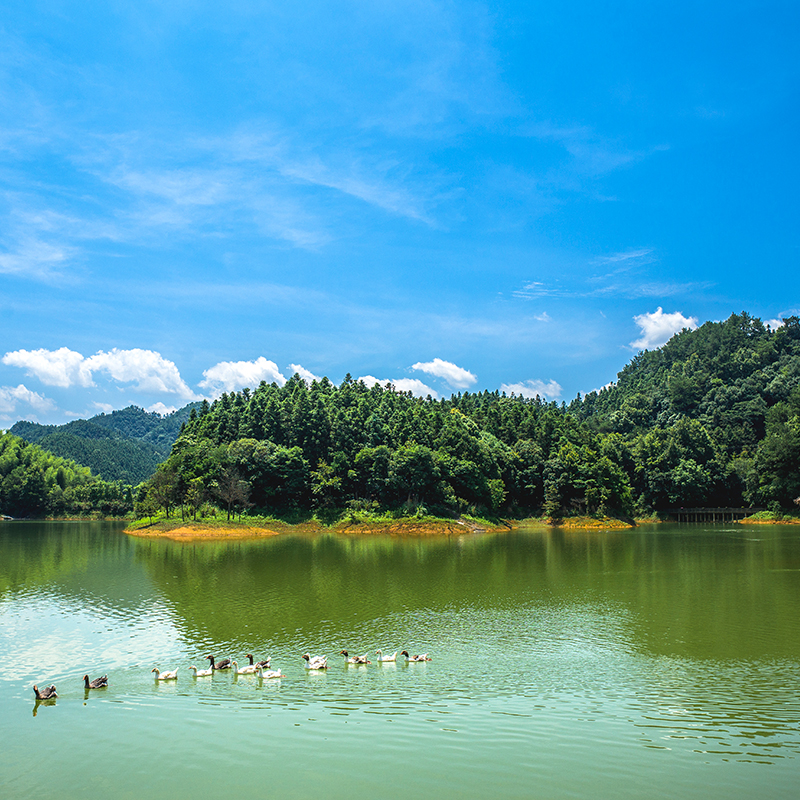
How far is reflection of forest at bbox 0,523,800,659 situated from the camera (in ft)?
74.9

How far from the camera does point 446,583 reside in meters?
33.7

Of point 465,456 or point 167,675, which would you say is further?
point 465,456

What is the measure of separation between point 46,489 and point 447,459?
84354mm

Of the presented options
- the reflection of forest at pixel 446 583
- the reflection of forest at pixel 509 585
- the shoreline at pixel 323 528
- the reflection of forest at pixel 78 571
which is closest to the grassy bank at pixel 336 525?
the shoreline at pixel 323 528

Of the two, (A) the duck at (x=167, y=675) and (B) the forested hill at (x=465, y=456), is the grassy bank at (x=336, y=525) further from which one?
(A) the duck at (x=167, y=675)

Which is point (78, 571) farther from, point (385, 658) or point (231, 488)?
point (231, 488)

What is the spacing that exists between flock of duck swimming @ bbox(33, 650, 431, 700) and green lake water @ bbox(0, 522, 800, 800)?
1.07 feet

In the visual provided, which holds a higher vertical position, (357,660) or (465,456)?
(465,456)

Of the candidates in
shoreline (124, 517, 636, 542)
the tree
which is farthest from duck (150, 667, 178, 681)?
the tree

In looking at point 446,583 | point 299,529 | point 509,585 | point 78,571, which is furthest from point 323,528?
point 509,585

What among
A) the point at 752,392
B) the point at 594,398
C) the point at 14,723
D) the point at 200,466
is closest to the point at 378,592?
the point at 14,723

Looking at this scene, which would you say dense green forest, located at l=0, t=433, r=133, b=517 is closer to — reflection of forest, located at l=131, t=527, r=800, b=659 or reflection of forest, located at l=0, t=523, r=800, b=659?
reflection of forest, located at l=0, t=523, r=800, b=659

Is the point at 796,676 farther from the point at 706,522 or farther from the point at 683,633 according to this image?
the point at 706,522

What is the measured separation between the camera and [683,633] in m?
21.5
